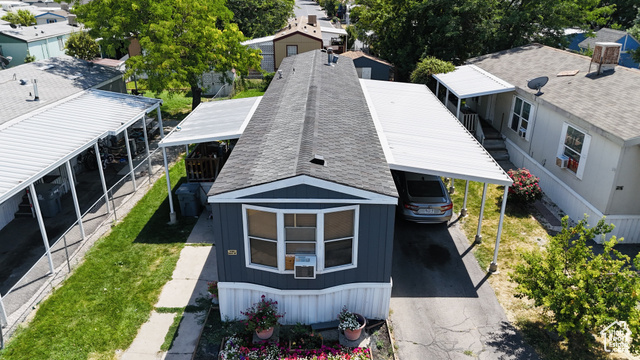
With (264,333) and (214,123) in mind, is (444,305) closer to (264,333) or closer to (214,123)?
(264,333)

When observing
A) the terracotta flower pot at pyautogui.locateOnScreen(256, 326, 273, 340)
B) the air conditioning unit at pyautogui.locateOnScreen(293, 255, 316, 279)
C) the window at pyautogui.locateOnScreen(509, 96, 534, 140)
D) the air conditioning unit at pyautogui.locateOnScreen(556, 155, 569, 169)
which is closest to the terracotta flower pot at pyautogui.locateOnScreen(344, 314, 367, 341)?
the air conditioning unit at pyautogui.locateOnScreen(293, 255, 316, 279)

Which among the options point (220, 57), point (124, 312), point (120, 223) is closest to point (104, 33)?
point (220, 57)

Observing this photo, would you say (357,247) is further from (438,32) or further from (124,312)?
(438,32)

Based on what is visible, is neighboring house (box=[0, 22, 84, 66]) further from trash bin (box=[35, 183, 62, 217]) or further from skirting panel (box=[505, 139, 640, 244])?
skirting panel (box=[505, 139, 640, 244])

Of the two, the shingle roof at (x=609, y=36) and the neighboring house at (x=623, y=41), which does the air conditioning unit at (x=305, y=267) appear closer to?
the neighboring house at (x=623, y=41)

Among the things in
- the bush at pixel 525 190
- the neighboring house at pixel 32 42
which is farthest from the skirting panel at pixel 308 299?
the neighboring house at pixel 32 42

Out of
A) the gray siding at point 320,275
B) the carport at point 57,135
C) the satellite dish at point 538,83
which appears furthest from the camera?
the satellite dish at point 538,83

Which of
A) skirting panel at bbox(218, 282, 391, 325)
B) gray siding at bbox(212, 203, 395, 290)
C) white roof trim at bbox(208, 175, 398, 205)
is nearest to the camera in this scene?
white roof trim at bbox(208, 175, 398, 205)
